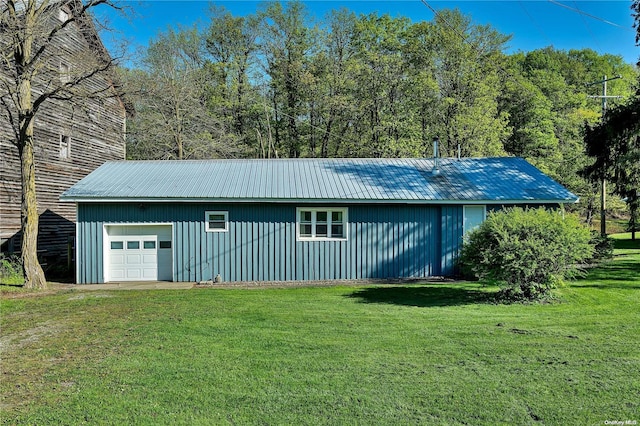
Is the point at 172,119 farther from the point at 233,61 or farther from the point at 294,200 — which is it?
the point at 294,200

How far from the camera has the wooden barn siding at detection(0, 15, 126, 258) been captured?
15.4 metres

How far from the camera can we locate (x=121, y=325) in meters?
7.71

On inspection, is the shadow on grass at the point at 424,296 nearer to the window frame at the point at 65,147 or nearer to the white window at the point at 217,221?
the white window at the point at 217,221

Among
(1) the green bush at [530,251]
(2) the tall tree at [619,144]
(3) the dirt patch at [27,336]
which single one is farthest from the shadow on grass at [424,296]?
(2) the tall tree at [619,144]

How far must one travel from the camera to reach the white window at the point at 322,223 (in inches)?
538

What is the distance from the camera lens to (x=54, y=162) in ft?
58.2

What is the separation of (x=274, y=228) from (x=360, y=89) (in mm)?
18187

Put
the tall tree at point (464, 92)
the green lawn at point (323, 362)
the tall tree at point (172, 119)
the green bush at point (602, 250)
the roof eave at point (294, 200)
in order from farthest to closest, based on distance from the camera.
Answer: the tall tree at point (464, 92) → the tall tree at point (172, 119) → the green bush at point (602, 250) → the roof eave at point (294, 200) → the green lawn at point (323, 362)

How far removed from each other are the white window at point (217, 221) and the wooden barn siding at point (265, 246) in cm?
14

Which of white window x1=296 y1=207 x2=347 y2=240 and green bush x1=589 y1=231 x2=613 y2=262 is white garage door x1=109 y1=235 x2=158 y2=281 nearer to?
white window x1=296 y1=207 x2=347 y2=240

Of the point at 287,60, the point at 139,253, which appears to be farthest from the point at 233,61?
the point at 139,253

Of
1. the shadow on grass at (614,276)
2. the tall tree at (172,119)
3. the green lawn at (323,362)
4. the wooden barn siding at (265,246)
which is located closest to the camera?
the green lawn at (323,362)

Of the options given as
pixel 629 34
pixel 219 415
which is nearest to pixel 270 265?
pixel 219 415

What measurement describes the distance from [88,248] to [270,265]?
5.55 metres
